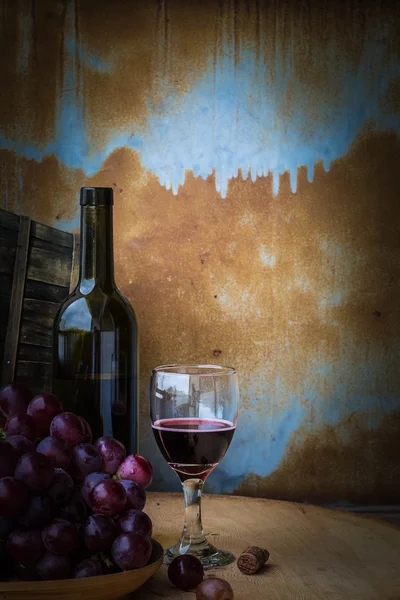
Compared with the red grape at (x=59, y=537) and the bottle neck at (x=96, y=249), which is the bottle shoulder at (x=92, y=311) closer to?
the bottle neck at (x=96, y=249)

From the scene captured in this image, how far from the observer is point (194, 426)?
0.90m

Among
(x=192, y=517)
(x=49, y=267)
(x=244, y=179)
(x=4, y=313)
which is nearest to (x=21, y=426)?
(x=192, y=517)

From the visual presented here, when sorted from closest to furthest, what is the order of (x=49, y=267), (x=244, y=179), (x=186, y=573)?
1. (x=186, y=573)
2. (x=49, y=267)
3. (x=244, y=179)

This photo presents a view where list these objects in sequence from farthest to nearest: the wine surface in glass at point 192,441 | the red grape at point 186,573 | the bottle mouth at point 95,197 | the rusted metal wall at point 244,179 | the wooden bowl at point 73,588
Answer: the rusted metal wall at point 244,179 < the bottle mouth at point 95,197 < the wine surface in glass at point 192,441 < the red grape at point 186,573 < the wooden bowl at point 73,588

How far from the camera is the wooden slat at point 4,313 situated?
1481 mm

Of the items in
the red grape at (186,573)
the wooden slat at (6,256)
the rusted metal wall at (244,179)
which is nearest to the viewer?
the red grape at (186,573)

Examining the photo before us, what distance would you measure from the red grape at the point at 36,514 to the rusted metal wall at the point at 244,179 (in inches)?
41.2

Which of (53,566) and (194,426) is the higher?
(194,426)

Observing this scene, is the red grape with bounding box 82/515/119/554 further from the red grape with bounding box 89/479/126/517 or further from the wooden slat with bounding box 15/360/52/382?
the wooden slat with bounding box 15/360/52/382

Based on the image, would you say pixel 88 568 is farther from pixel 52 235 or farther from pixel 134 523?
pixel 52 235

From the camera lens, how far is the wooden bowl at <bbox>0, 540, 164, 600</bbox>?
2.21 feet

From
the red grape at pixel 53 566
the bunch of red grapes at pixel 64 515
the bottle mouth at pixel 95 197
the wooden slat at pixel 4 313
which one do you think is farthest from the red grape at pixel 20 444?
the wooden slat at pixel 4 313

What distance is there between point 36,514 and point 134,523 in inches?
3.8

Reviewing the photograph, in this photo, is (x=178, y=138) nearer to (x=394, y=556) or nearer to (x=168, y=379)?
(x=168, y=379)
